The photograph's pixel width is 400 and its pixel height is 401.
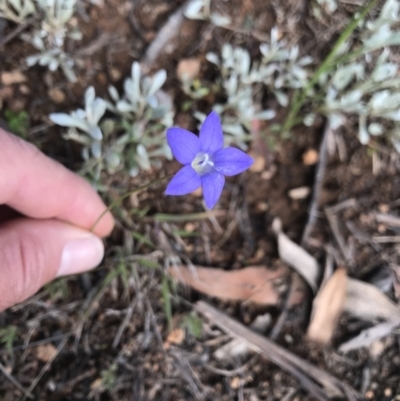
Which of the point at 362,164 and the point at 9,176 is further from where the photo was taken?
the point at 362,164

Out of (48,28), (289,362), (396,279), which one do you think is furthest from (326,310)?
(48,28)

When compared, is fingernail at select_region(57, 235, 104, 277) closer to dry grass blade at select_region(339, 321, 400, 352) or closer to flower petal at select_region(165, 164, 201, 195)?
flower petal at select_region(165, 164, 201, 195)

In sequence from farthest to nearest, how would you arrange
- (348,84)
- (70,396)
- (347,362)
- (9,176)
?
(348,84) < (347,362) < (70,396) < (9,176)

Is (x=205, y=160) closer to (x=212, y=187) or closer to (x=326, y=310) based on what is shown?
(x=212, y=187)

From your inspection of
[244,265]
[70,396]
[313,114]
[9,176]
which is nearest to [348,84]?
[313,114]

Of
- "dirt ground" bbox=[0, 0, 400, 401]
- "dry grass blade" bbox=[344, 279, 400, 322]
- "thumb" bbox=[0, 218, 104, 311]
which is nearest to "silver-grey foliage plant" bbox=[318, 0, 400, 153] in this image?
"dirt ground" bbox=[0, 0, 400, 401]

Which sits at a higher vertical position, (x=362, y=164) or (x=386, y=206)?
(x=362, y=164)

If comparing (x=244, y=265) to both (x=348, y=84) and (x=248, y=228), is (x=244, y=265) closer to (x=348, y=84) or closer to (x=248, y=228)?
(x=248, y=228)
